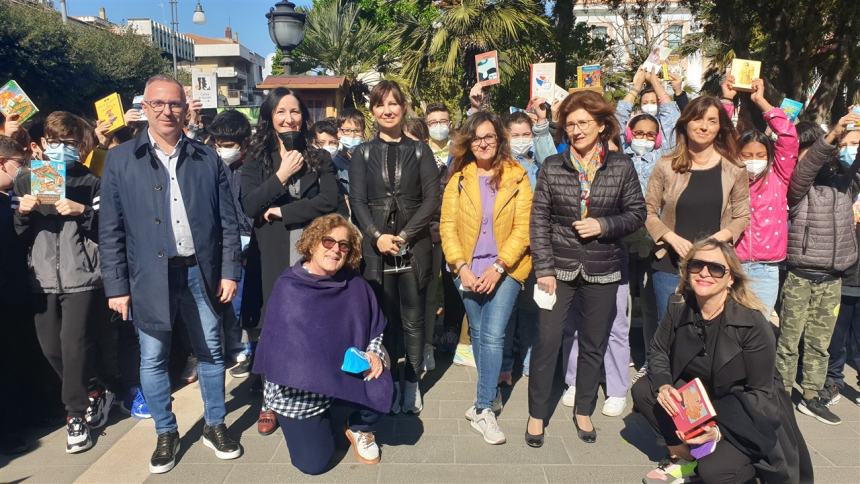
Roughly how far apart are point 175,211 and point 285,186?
75cm

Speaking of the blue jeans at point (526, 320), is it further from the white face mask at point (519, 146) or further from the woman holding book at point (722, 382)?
the woman holding book at point (722, 382)

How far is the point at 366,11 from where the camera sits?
33375 millimetres

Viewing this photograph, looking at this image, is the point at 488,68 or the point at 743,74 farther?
the point at 488,68

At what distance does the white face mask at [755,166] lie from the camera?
12.7ft

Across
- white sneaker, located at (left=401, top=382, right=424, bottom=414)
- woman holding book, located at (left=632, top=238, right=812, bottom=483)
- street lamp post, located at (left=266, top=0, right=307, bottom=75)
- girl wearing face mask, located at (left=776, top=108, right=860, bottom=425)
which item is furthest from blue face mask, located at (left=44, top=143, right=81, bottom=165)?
street lamp post, located at (left=266, top=0, right=307, bottom=75)

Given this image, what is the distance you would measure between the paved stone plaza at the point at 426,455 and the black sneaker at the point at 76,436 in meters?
0.04

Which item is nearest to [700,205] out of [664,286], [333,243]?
[664,286]

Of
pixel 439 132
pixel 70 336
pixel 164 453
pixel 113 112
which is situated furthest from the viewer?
pixel 439 132

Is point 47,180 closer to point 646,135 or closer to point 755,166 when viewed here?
point 646,135

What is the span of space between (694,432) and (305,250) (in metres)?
2.25

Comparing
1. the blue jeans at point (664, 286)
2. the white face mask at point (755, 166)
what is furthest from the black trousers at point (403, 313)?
the white face mask at point (755, 166)

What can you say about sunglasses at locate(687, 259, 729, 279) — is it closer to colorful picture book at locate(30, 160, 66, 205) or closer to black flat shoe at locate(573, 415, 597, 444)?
black flat shoe at locate(573, 415, 597, 444)

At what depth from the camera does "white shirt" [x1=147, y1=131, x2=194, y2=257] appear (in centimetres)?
321

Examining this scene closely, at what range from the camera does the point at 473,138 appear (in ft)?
12.1
